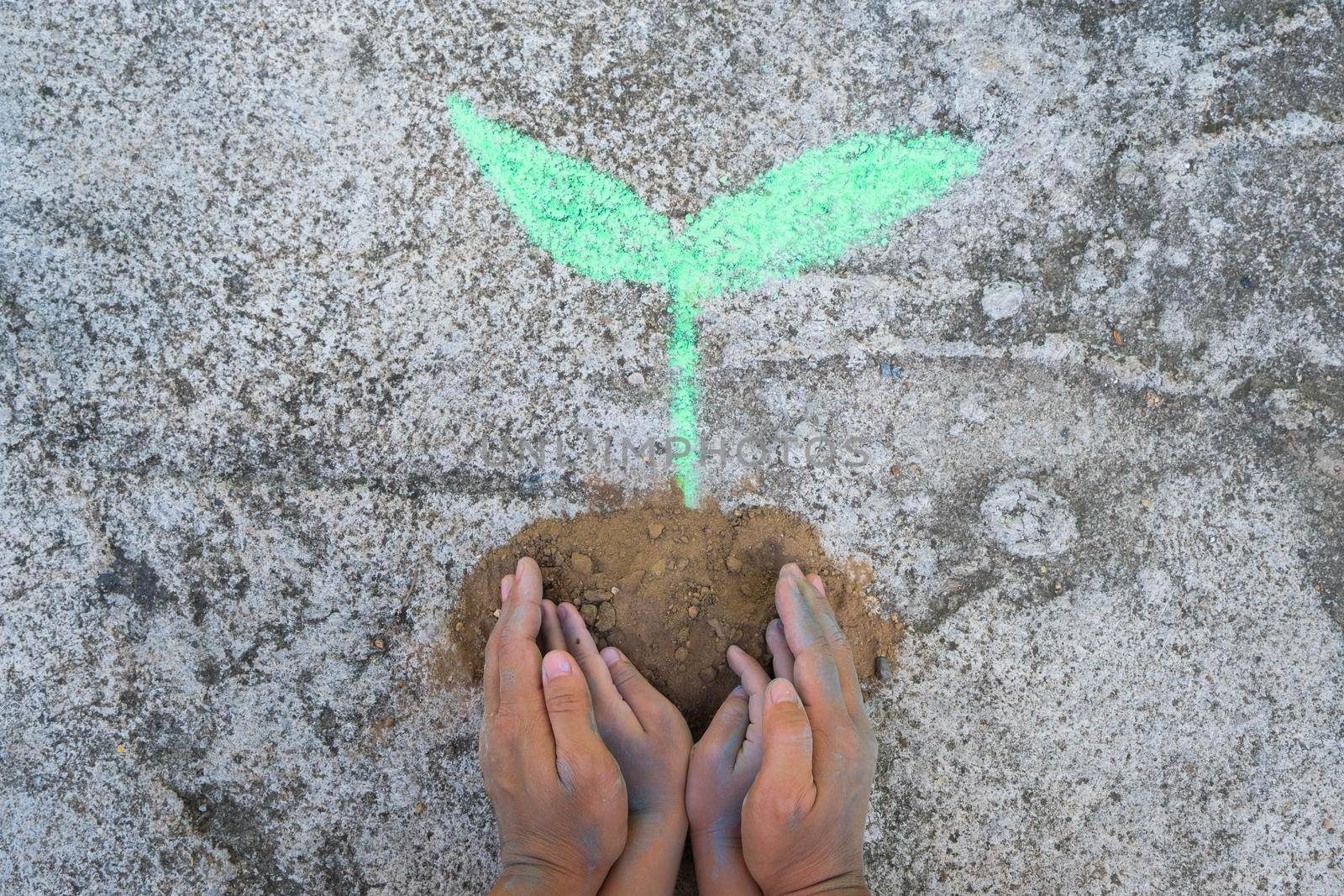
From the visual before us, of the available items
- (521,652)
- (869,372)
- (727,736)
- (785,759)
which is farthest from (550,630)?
(869,372)

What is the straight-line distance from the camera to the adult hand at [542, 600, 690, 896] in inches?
66.1

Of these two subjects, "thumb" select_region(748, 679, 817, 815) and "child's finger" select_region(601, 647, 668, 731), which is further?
"child's finger" select_region(601, 647, 668, 731)

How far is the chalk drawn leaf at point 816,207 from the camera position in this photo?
1763 millimetres

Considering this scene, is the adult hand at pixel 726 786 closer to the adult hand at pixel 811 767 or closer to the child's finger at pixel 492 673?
the adult hand at pixel 811 767

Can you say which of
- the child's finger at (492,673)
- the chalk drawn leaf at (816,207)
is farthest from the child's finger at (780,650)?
the chalk drawn leaf at (816,207)

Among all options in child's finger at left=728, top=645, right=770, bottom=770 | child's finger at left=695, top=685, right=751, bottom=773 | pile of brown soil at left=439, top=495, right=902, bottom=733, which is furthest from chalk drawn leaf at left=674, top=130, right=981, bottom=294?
child's finger at left=695, top=685, right=751, bottom=773

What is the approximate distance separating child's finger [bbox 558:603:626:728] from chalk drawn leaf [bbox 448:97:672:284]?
74 centimetres

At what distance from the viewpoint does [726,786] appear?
66.7 inches

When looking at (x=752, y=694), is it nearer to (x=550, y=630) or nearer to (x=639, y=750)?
(x=639, y=750)

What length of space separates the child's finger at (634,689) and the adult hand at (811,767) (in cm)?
24

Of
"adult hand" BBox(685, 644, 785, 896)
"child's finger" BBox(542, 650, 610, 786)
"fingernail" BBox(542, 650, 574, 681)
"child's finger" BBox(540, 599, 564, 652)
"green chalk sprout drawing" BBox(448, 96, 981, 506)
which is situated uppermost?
"green chalk sprout drawing" BBox(448, 96, 981, 506)

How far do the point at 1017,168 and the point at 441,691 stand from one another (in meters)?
1.67

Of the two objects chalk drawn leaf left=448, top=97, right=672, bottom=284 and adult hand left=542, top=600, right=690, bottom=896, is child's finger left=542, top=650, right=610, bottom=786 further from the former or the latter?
chalk drawn leaf left=448, top=97, right=672, bottom=284

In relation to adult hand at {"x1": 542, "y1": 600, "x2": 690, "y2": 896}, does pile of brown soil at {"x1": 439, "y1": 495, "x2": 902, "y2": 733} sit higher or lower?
Answer: higher
